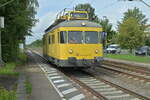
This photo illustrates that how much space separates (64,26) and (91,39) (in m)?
1.77

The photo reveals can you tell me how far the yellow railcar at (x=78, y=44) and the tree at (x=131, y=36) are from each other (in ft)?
124

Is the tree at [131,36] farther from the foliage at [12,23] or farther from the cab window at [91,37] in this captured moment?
the cab window at [91,37]

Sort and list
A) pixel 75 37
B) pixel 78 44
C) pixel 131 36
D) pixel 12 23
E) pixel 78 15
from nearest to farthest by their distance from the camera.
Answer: pixel 78 44, pixel 75 37, pixel 78 15, pixel 12 23, pixel 131 36

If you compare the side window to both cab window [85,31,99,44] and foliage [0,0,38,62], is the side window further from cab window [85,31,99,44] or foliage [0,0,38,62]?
foliage [0,0,38,62]

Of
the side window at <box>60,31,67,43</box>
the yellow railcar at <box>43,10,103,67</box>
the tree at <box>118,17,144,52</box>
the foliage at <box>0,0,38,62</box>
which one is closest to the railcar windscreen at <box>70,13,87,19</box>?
the yellow railcar at <box>43,10,103,67</box>

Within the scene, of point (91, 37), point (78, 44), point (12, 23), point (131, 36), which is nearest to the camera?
point (78, 44)

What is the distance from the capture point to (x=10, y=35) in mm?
32344

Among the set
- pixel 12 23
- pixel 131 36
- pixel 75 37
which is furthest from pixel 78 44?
pixel 131 36

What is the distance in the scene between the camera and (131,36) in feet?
195

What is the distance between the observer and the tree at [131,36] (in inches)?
2298

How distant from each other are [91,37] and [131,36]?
39589 mm

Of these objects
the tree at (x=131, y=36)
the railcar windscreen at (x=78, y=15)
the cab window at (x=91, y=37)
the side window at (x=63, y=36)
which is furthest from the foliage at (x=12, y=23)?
the tree at (x=131, y=36)

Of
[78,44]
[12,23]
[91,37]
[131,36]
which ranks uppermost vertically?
[12,23]

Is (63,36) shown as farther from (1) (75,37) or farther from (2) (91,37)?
(2) (91,37)
